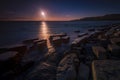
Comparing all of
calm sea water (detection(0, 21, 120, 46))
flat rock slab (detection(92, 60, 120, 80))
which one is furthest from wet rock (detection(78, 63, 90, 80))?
calm sea water (detection(0, 21, 120, 46))

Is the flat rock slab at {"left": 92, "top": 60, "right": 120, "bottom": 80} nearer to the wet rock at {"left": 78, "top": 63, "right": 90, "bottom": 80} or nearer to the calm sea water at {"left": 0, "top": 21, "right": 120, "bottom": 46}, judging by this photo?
the wet rock at {"left": 78, "top": 63, "right": 90, "bottom": 80}

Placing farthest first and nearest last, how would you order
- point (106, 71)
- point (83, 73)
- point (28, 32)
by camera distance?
point (28, 32), point (83, 73), point (106, 71)

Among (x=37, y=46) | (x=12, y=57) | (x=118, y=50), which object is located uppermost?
(x=118, y=50)

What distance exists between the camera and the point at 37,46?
375 inches

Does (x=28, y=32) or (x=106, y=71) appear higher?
(x=106, y=71)

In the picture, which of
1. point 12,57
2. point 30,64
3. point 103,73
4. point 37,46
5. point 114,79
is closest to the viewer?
point 114,79

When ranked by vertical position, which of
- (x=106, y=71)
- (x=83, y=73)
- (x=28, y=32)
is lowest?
(x=28, y=32)

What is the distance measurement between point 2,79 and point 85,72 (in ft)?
10.4

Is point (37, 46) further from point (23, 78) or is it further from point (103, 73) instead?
point (103, 73)

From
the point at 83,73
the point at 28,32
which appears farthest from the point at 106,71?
the point at 28,32

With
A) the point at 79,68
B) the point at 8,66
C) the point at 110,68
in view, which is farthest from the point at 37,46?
the point at 110,68

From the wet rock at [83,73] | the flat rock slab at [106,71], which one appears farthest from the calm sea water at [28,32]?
the flat rock slab at [106,71]

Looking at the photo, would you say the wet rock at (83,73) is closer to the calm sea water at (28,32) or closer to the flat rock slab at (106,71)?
the flat rock slab at (106,71)

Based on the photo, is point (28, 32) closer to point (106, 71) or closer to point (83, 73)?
point (83, 73)
